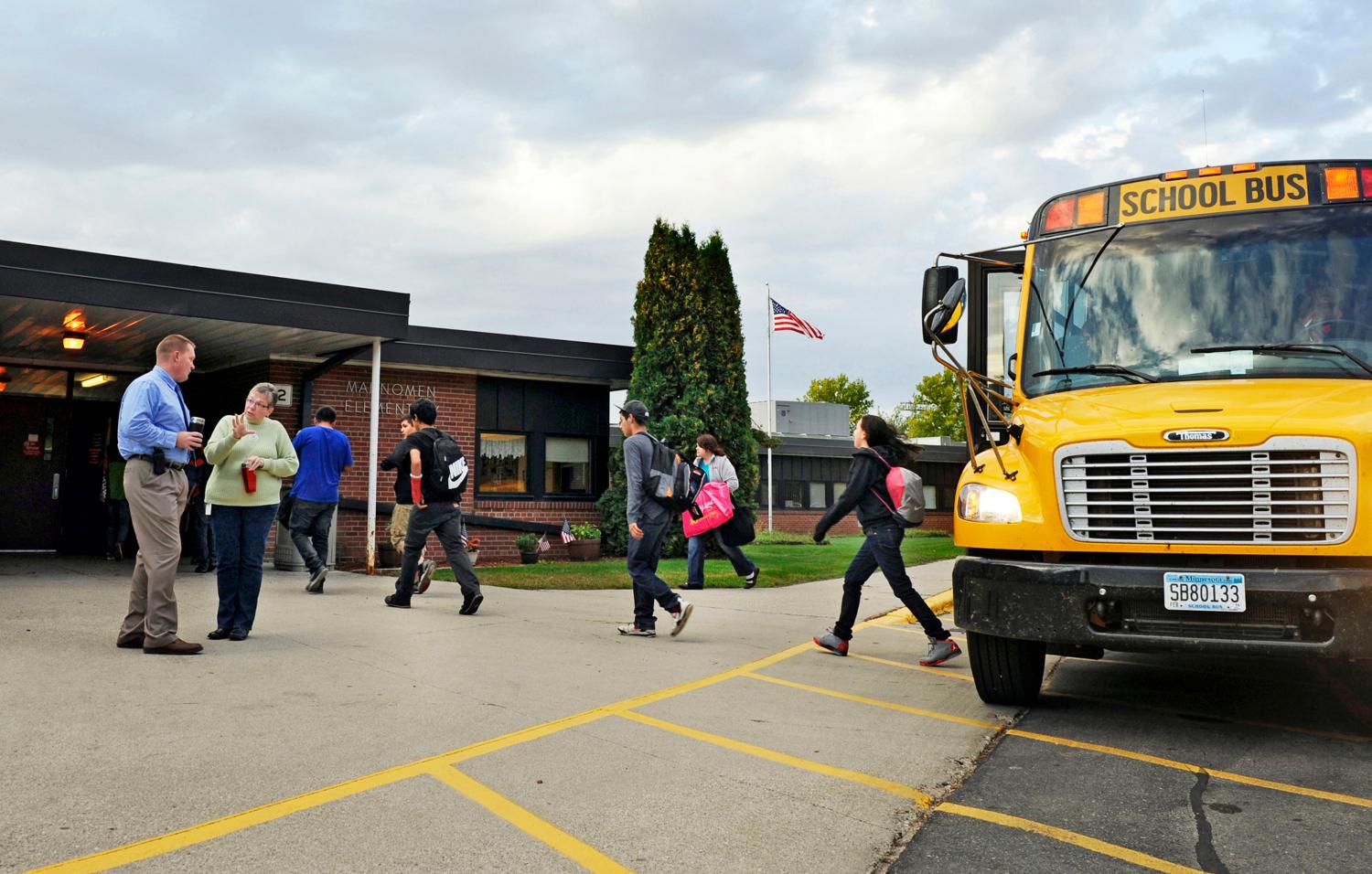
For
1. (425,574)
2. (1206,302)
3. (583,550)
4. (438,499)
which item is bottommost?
(583,550)

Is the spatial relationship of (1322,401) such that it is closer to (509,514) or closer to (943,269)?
(943,269)

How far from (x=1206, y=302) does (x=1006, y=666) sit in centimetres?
238

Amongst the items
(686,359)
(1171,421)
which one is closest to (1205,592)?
(1171,421)

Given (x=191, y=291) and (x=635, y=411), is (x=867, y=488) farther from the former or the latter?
(x=191, y=291)

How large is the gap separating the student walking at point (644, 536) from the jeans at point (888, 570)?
1.31 m

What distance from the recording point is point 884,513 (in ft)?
23.0

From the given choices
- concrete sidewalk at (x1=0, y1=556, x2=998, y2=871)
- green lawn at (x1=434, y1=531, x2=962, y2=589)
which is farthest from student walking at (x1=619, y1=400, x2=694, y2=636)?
green lawn at (x1=434, y1=531, x2=962, y2=589)

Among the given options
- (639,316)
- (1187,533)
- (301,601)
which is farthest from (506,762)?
(639,316)

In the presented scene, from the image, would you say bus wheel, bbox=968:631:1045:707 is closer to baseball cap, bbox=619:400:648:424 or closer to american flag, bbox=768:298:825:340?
baseball cap, bbox=619:400:648:424

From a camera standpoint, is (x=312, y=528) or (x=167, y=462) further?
(x=312, y=528)

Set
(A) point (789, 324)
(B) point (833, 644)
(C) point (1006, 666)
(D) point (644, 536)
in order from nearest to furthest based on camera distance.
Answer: (C) point (1006, 666) < (B) point (833, 644) < (D) point (644, 536) < (A) point (789, 324)

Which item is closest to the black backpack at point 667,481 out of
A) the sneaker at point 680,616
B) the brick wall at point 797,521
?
the sneaker at point 680,616

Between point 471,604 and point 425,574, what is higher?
point 425,574

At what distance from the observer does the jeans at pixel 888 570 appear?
6.91 meters
